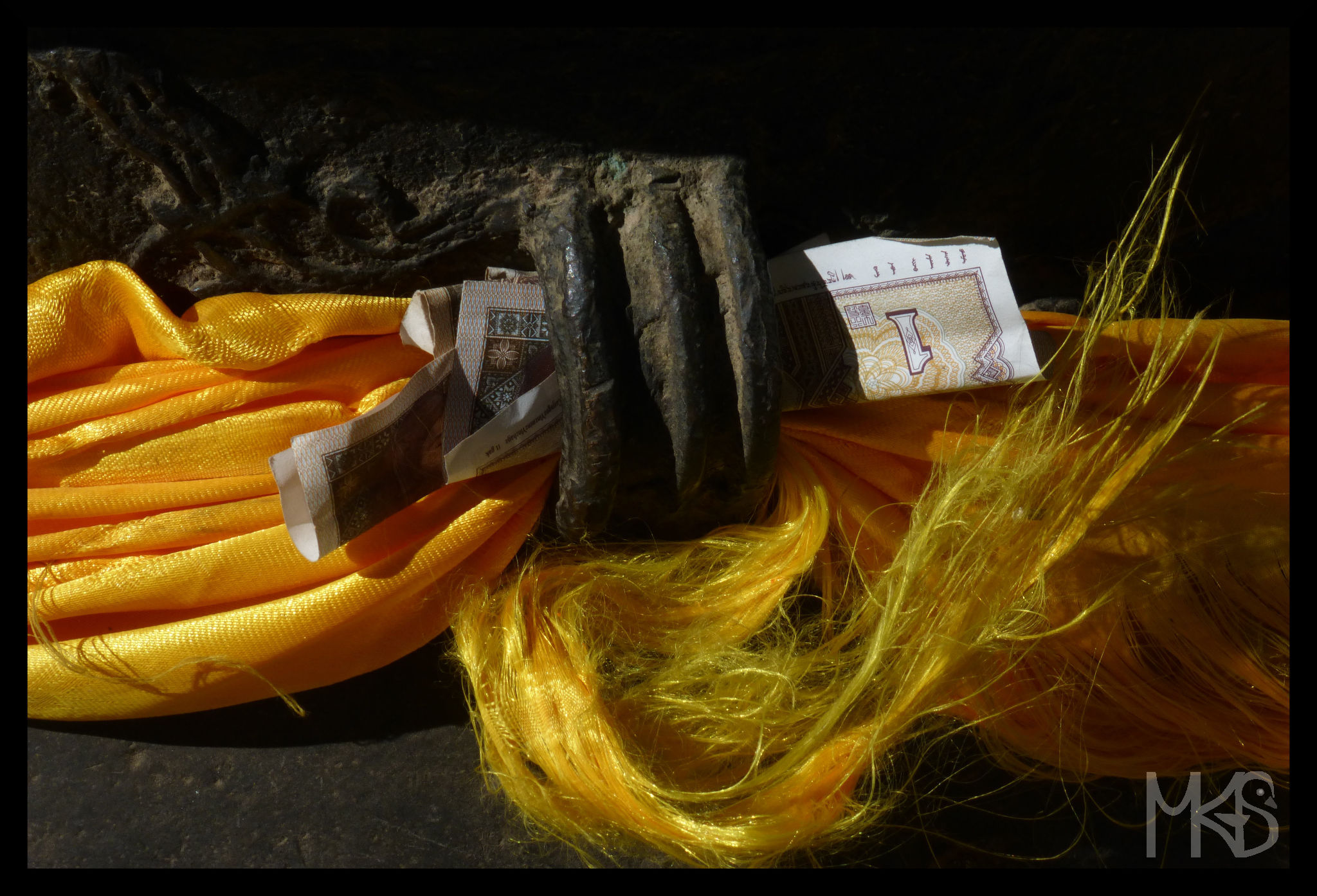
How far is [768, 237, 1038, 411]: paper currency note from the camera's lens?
0.89 meters

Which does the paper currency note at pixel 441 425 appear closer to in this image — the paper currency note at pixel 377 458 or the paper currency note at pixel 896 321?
the paper currency note at pixel 377 458

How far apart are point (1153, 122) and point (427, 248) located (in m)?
0.80

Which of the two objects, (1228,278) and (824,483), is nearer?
(824,483)

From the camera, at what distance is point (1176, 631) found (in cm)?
95

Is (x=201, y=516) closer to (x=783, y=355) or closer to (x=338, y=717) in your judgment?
(x=338, y=717)

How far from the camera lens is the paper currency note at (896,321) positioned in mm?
889

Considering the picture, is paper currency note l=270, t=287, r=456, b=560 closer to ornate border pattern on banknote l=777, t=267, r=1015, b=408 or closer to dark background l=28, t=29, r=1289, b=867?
dark background l=28, t=29, r=1289, b=867

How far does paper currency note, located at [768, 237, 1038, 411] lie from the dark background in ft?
0.23

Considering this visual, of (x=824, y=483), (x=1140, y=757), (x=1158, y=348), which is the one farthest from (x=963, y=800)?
(x=1158, y=348)

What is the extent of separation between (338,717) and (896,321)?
78 centimetres

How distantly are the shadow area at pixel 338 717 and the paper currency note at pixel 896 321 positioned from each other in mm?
534

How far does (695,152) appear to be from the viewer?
888mm

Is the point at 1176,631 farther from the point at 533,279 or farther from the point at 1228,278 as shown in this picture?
the point at 533,279

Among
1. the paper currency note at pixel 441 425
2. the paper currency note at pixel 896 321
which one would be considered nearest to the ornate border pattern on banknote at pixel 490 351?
the paper currency note at pixel 441 425
